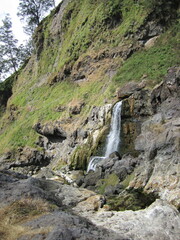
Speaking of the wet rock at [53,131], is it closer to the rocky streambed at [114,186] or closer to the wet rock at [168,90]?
the rocky streambed at [114,186]

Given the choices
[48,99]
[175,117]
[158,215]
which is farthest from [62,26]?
[158,215]

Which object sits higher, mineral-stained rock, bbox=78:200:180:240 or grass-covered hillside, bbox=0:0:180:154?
grass-covered hillside, bbox=0:0:180:154

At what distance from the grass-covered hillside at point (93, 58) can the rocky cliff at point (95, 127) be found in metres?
0.15

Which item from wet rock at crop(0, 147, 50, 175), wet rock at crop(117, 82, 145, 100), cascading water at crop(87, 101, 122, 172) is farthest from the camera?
wet rock at crop(0, 147, 50, 175)

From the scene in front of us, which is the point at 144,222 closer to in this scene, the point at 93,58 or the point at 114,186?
the point at 114,186

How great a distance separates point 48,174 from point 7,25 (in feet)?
151

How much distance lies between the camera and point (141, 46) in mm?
29109

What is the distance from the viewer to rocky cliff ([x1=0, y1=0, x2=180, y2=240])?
805 cm

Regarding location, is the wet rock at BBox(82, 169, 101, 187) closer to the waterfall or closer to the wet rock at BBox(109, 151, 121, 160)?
the wet rock at BBox(109, 151, 121, 160)

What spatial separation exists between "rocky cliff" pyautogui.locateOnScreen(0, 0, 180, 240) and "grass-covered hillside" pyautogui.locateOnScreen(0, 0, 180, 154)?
15cm

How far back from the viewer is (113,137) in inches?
830

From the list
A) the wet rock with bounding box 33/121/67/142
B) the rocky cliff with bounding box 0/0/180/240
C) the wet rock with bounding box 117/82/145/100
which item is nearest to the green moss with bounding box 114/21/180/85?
the rocky cliff with bounding box 0/0/180/240

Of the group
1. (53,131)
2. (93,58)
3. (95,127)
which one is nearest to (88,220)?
(95,127)

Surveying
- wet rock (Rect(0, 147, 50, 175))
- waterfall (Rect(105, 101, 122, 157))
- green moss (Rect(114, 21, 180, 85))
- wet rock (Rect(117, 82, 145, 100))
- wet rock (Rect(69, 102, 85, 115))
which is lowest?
wet rock (Rect(0, 147, 50, 175))
